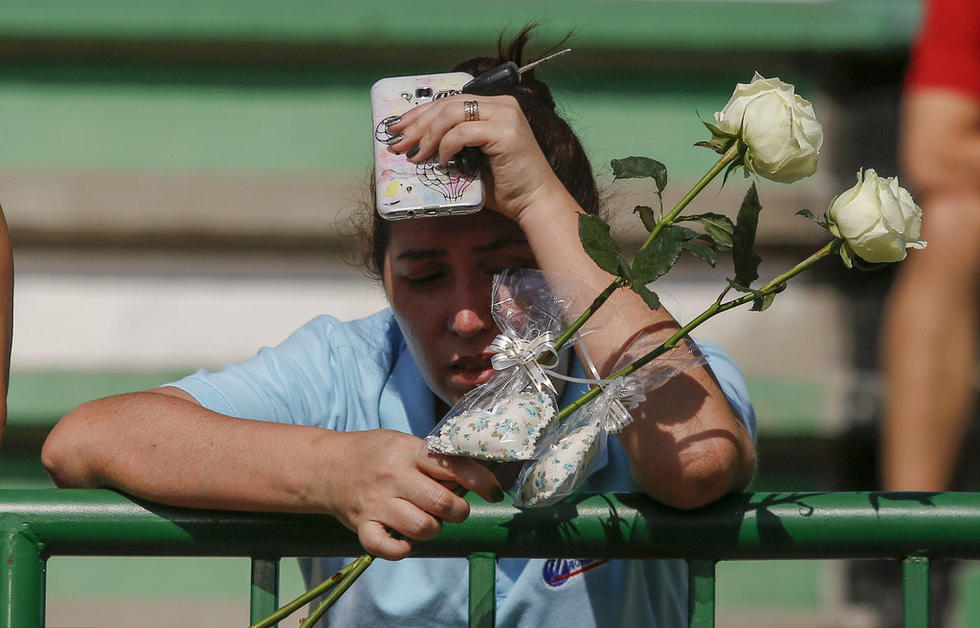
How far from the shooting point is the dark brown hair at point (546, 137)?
1.72 metres

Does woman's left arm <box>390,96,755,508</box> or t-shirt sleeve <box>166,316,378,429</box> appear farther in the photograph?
t-shirt sleeve <box>166,316,378,429</box>

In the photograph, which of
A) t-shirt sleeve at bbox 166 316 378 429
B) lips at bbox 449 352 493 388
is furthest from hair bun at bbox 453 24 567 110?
t-shirt sleeve at bbox 166 316 378 429


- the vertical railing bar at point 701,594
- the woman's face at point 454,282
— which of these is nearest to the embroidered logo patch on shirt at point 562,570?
the woman's face at point 454,282

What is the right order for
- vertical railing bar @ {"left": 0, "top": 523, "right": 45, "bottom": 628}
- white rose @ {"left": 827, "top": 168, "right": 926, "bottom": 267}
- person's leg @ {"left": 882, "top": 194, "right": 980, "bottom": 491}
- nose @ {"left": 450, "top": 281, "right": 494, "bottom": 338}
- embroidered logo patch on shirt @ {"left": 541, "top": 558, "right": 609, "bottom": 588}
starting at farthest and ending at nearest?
person's leg @ {"left": 882, "top": 194, "right": 980, "bottom": 491}
embroidered logo patch on shirt @ {"left": 541, "top": 558, "right": 609, "bottom": 588}
nose @ {"left": 450, "top": 281, "right": 494, "bottom": 338}
vertical railing bar @ {"left": 0, "top": 523, "right": 45, "bottom": 628}
white rose @ {"left": 827, "top": 168, "right": 926, "bottom": 267}

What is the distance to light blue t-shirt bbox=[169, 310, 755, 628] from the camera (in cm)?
174

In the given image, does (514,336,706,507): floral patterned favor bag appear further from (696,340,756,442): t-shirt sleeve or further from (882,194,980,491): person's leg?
(882,194,980,491): person's leg

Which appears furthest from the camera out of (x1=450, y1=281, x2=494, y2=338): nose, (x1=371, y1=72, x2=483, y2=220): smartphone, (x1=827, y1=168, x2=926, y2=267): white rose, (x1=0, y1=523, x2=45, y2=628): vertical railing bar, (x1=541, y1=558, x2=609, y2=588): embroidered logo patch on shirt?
(x1=541, y1=558, x2=609, y2=588): embroidered logo patch on shirt

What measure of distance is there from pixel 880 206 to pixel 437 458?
510mm

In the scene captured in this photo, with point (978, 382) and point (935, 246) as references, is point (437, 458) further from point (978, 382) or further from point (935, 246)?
point (978, 382)

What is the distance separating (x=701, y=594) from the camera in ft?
4.45

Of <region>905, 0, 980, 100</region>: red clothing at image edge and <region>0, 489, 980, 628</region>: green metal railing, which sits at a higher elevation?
<region>905, 0, 980, 100</region>: red clothing at image edge

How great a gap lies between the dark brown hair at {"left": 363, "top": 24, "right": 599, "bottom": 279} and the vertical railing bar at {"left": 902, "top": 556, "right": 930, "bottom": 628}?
2.24ft

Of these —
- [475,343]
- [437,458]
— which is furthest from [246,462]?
[475,343]

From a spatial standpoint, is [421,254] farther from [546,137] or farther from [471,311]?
[546,137]
